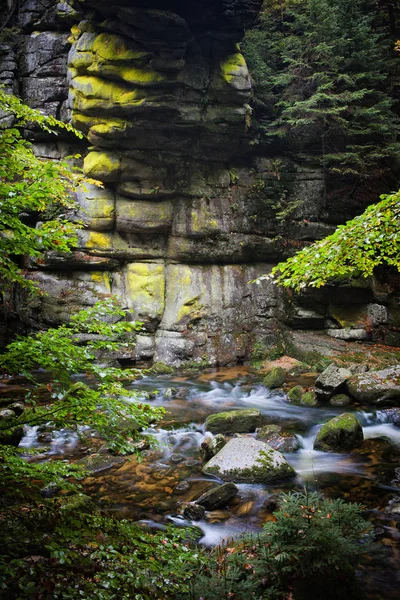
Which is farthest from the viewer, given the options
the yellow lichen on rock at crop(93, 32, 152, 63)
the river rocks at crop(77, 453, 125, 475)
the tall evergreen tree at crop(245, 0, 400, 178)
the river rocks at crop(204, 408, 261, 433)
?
the tall evergreen tree at crop(245, 0, 400, 178)

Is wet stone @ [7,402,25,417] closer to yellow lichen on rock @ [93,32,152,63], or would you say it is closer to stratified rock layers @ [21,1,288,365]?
stratified rock layers @ [21,1,288,365]

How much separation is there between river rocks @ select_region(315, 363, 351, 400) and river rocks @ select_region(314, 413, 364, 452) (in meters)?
2.47

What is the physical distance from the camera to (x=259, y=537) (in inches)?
147

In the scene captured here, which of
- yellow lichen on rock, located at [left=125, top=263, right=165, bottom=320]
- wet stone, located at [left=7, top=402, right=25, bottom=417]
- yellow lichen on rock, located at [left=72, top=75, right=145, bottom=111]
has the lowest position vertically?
wet stone, located at [left=7, top=402, right=25, bottom=417]

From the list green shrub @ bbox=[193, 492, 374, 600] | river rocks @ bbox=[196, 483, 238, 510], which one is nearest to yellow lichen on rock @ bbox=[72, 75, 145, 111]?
river rocks @ bbox=[196, 483, 238, 510]

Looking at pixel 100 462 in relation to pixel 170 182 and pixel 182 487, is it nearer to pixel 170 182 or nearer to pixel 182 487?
pixel 182 487

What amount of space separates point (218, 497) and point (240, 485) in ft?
2.35

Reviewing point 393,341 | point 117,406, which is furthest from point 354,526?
point 393,341

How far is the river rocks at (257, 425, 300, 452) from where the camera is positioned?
7.67 meters

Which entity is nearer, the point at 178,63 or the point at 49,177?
the point at 49,177

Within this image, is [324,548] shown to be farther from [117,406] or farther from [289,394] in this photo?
[289,394]

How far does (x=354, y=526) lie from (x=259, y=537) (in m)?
0.94

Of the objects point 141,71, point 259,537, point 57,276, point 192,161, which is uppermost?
point 141,71

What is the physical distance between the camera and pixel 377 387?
9812mm
